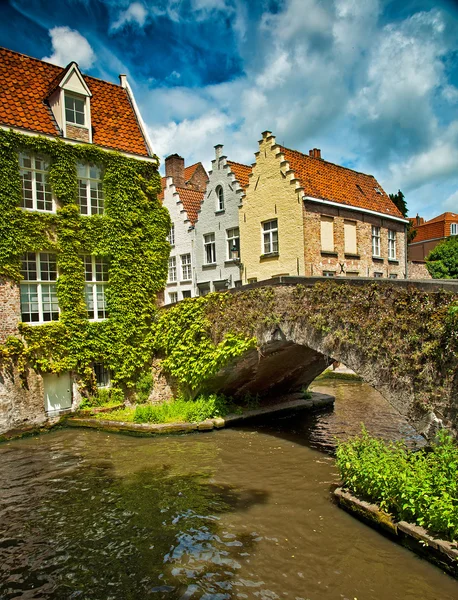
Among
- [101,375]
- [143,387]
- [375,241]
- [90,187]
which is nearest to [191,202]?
[375,241]

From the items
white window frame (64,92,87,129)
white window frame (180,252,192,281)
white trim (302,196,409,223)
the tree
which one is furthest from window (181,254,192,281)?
the tree

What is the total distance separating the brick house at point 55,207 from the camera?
14.2m

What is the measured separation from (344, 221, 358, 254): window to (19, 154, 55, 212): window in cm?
1404

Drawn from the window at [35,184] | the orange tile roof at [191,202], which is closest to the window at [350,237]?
the orange tile roof at [191,202]

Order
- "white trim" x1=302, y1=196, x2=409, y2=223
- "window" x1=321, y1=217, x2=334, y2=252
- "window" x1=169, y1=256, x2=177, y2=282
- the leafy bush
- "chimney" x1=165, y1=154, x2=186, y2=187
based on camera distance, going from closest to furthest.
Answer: the leafy bush
"white trim" x1=302, y1=196, x2=409, y2=223
"window" x1=321, y1=217, x2=334, y2=252
"window" x1=169, y1=256, x2=177, y2=282
"chimney" x1=165, y1=154, x2=186, y2=187

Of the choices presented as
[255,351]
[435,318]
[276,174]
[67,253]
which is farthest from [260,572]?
[276,174]

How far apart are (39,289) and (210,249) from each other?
12656 millimetres

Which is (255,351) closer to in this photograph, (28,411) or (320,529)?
(320,529)

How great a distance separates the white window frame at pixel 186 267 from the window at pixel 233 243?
3593 millimetres

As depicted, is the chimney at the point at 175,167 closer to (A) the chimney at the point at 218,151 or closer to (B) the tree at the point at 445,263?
(A) the chimney at the point at 218,151

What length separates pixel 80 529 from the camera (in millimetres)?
8000

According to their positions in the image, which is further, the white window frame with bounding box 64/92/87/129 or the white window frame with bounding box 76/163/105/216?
the white window frame with bounding box 76/163/105/216

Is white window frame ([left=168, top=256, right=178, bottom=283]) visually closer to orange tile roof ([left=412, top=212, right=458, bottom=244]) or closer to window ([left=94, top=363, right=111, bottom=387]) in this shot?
window ([left=94, top=363, right=111, bottom=387])

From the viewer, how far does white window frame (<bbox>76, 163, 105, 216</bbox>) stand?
15.9 meters
